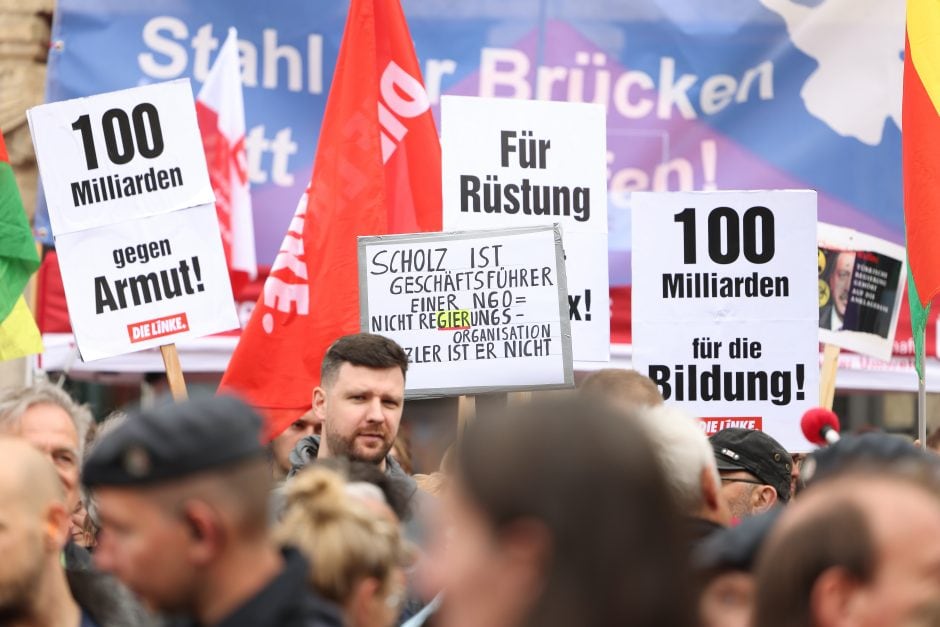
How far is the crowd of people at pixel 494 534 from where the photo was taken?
5.36ft

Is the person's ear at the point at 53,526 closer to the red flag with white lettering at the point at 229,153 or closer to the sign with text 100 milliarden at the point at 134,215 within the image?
the sign with text 100 milliarden at the point at 134,215

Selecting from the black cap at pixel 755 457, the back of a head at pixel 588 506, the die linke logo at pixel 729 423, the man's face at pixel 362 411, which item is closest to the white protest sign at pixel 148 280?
the man's face at pixel 362 411

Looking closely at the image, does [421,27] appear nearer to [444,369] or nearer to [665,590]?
[444,369]

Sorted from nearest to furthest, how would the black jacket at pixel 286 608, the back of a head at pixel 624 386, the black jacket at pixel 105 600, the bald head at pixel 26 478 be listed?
the black jacket at pixel 286 608 < the bald head at pixel 26 478 < the black jacket at pixel 105 600 < the back of a head at pixel 624 386

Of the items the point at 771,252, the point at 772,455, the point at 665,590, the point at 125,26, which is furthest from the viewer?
the point at 125,26

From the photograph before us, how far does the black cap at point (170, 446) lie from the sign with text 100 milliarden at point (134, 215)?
3.99 meters

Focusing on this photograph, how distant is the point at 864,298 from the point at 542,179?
1727 mm

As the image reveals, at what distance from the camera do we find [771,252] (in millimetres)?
6484

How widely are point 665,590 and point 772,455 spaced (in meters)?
3.61

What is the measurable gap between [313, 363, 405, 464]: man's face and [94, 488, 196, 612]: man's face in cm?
287

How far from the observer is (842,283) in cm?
721

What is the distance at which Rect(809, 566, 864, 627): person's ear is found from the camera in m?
2.01

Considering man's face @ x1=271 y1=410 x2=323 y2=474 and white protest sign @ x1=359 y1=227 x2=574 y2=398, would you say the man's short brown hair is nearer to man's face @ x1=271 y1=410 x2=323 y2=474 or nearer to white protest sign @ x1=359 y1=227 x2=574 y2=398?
white protest sign @ x1=359 y1=227 x2=574 y2=398

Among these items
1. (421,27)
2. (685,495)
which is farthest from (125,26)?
(685,495)
